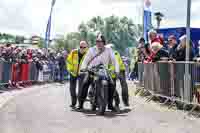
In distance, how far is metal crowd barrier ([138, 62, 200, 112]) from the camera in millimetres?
12898

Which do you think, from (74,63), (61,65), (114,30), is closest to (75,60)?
(74,63)

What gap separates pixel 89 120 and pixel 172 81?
12.3 ft

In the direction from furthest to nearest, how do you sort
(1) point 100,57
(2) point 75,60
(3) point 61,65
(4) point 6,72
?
(3) point 61,65
(4) point 6,72
(2) point 75,60
(1) point 100,57

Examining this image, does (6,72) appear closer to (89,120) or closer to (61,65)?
(61,65)

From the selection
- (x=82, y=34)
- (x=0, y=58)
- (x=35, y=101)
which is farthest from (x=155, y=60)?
(x=82, y=34)

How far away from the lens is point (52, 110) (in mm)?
13516

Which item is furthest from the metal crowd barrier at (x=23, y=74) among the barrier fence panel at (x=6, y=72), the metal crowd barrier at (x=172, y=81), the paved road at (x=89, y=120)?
the paved road at (x=89, y=120)

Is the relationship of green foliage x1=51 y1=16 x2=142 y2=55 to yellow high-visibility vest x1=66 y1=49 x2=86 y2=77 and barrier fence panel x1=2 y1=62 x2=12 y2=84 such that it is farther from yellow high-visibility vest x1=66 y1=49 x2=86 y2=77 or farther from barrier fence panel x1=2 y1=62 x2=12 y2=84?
yellow high-visibility vest x1=66 y1=49 x2=86 y2=77

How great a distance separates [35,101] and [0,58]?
18.0 feet

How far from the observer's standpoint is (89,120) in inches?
454

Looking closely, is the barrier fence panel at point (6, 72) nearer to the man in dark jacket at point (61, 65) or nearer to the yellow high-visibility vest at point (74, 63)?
the yellow high-visibility vest at point (74, 63)

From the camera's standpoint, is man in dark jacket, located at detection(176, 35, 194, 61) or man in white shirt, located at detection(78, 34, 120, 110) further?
man in dark jacket, located at detection(176, 35, 194, 61)

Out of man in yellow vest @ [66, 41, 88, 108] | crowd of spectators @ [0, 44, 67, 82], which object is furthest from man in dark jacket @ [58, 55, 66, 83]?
man in yellow vest @ [66, 41, 88, 108]

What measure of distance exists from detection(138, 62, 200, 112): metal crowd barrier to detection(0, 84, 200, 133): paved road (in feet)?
1.59
